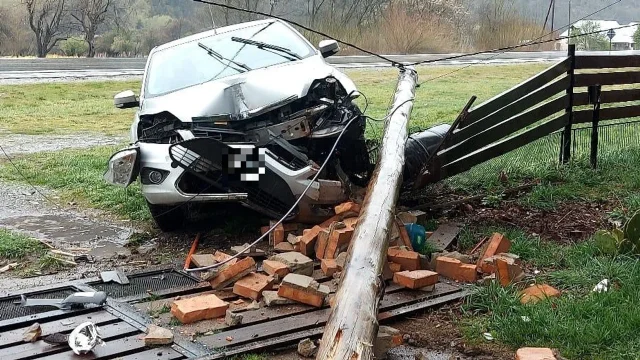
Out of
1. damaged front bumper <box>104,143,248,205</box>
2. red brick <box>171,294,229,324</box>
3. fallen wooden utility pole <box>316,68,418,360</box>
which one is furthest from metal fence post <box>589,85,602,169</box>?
red brick <box>171,294,229,324</box>

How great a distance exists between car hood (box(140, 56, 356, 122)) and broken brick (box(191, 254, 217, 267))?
1254 millimetres

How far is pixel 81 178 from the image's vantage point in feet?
29.8

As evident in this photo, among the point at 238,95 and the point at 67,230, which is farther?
the point at 67,230

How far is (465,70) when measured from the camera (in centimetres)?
2341

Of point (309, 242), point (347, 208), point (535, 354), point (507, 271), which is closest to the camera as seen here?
point (535, 354)

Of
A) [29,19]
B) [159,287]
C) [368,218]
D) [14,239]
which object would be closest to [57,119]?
[14,239]

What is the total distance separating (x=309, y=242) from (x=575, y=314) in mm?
2139

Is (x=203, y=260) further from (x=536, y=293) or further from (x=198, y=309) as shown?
(x=536, y=293)

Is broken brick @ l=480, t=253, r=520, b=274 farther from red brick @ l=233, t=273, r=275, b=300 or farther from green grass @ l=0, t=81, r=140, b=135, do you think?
green grass @ l=0, t=81, r=140, b=135

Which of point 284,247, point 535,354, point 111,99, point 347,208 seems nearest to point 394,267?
point 347,208

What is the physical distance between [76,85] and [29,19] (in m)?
23.9

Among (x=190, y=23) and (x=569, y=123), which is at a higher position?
(x=190, y=23)

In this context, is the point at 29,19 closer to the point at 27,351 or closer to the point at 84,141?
the point at 84,141

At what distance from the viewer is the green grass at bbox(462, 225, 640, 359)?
3.85 m
